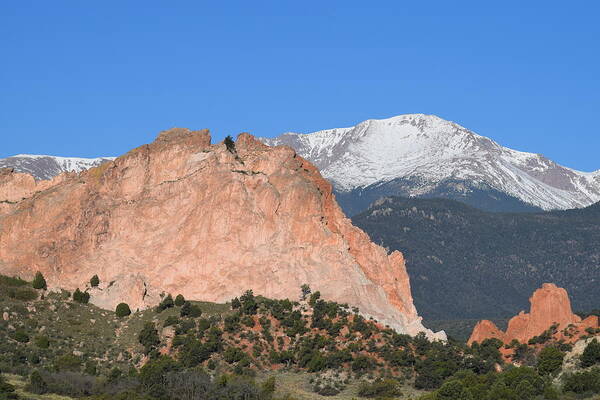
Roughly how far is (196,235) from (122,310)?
10.3m

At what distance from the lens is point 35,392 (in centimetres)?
8994

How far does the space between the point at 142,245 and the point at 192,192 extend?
729cm

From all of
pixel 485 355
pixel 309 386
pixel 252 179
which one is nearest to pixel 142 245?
pixel 252 179

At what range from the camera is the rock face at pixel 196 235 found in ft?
387

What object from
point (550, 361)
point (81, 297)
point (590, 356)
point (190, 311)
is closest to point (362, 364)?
point (550, 361)

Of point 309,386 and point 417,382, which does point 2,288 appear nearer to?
point 309,386

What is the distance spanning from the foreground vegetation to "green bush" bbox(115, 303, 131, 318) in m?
0.12

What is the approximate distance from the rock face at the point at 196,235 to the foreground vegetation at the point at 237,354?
8.33 ft

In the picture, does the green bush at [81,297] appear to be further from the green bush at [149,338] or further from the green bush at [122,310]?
the green bush at [149,338]

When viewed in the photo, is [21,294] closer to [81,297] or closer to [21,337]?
[81,297]

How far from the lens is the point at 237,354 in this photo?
355 ft

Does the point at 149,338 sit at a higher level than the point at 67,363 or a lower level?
higher

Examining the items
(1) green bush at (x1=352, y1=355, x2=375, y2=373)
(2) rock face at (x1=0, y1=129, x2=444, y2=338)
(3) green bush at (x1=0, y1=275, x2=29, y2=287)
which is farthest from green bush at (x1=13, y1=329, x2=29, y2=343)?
(1) green bush at (x1=352, y1=355, x2=375, y2=373)

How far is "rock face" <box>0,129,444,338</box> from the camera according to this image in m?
118
